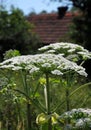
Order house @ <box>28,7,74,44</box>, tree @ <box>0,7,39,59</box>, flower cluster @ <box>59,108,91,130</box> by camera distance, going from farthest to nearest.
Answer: house @ <box>28,7,74,44</box>, tree @ <box>0,7,39,59</box>, flower cluster @ <box>59,108,91,130</box>

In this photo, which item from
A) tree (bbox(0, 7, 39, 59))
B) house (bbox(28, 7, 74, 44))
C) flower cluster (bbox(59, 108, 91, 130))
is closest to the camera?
flower cluster (bbox(59, 108, 91, 130))

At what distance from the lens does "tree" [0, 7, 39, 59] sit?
781 inches

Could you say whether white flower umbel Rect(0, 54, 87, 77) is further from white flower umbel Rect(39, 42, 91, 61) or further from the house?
the house

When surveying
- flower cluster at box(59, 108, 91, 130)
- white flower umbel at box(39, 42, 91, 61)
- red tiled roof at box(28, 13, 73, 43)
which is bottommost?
red tiled roof at box(28, 13, 73, 43)

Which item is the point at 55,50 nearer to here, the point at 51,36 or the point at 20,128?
the point at 20,128

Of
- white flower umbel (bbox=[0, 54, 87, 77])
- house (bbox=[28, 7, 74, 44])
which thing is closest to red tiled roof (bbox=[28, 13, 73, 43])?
house (bbox=[28, 7, 74, 44])

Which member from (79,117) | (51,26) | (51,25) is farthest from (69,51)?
(51,25)

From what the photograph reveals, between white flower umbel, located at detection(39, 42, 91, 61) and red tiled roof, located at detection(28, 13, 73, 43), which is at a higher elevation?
white flower umbel, located at detection(39, 42, 91, 61)

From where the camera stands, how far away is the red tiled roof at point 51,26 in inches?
1156

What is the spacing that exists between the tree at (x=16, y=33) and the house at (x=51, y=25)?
674 centimetres

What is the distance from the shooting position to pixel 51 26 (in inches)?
1243

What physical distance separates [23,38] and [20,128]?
1677 cm

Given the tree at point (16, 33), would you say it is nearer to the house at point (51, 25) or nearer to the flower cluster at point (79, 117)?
the house at point (51, 25)

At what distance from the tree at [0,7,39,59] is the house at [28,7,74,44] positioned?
22.1 ft
